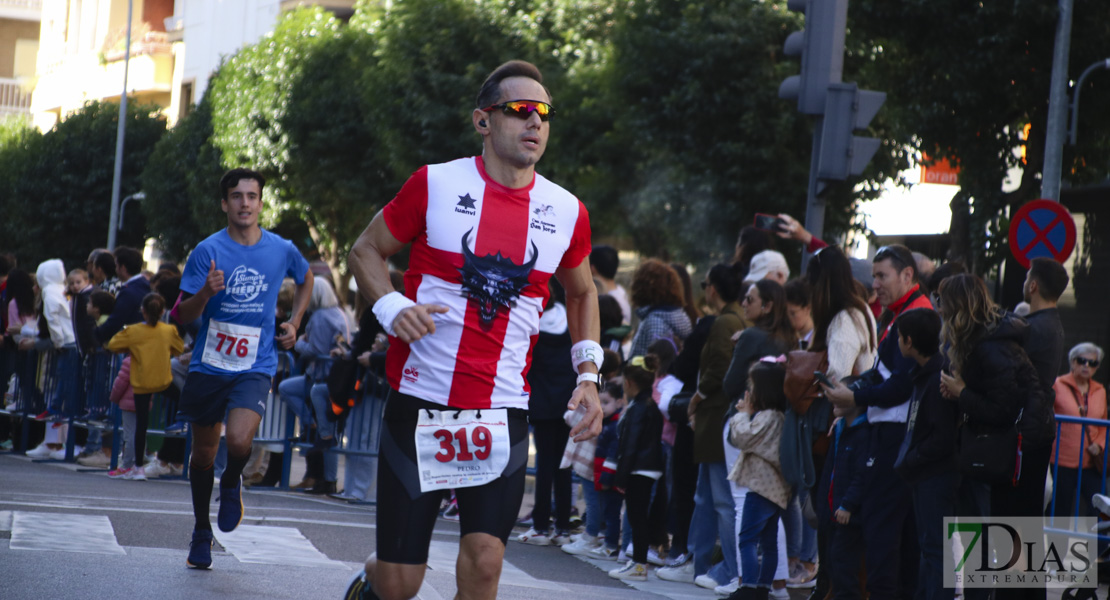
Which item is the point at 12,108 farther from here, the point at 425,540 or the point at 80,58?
the point at 425,540

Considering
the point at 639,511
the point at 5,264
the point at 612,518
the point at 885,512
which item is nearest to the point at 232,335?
the point at 639,511

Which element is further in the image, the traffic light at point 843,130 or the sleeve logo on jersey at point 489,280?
the traffic light at point 843,130

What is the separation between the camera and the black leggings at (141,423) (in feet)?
41.4

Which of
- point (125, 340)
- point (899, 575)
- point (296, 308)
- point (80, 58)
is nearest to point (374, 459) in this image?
point (125, 340)

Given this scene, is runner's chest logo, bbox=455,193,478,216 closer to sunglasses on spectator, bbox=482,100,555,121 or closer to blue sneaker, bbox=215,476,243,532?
sunglasses on spectator, bbox=482,100,555,121

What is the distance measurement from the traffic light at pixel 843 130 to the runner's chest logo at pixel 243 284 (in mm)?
3921

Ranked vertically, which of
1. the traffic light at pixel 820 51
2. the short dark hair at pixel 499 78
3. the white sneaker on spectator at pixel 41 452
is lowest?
the white sneaker on spectator at pixel 41 452

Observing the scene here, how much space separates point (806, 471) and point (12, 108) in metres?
63.5

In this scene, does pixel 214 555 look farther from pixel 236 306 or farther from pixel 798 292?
pixel 798 292

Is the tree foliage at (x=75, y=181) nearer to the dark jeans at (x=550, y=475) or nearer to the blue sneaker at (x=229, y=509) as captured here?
the dark jeans at (x=550, y=475)

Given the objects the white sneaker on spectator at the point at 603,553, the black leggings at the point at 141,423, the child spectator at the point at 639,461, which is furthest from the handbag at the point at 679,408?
the black leggings at the point at 141,423

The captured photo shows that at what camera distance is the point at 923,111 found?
19.4 m

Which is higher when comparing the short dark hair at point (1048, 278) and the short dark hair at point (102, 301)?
the short dark hair at point (1048, 278)

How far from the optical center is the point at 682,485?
30.4 feet
